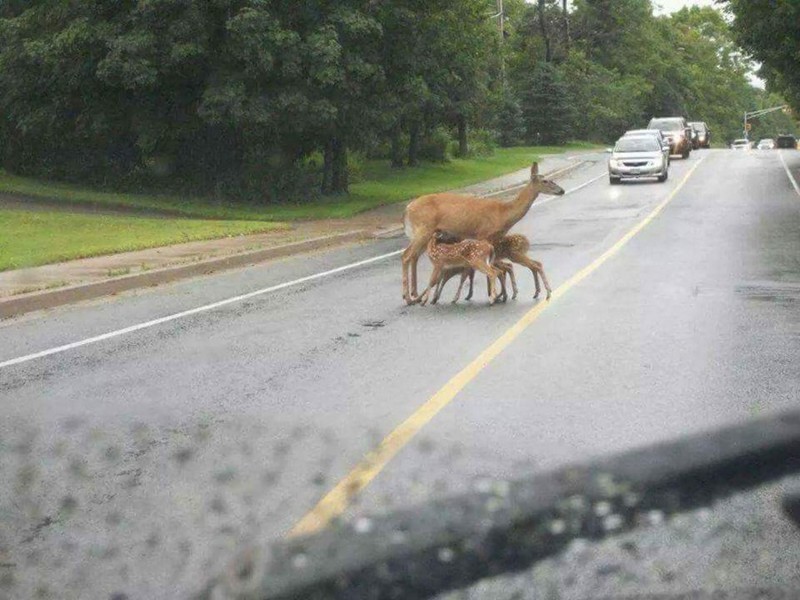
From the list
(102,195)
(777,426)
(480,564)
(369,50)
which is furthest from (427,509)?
(102,195)

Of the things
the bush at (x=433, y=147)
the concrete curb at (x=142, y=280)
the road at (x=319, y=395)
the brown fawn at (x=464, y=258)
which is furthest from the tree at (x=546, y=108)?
the brown fawn at (x=464, y=258)

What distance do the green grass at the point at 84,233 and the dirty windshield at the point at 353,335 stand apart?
213 mm

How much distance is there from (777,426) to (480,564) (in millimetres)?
420

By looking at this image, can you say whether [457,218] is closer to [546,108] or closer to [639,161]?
[639,161]

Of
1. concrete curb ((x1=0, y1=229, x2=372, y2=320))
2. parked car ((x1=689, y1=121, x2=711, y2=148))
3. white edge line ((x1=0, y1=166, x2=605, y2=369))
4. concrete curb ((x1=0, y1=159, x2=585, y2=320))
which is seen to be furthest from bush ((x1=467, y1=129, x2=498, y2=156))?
white edge line ((x1=0, y1=166, x2=605, y2=369))

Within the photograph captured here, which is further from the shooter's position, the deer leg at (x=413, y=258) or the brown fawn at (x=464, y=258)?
the deer leg at (x=413, y=258)

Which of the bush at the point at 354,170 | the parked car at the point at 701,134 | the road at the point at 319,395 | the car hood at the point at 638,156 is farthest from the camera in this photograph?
the parked car at the point at 701,134

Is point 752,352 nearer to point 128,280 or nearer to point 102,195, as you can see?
point 128,280

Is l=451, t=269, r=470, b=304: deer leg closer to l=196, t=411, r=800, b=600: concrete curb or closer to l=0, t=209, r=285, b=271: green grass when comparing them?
l=0, t=209, r=285, b=271: green grass

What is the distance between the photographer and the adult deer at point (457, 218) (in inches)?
554

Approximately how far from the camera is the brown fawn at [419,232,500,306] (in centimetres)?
1346

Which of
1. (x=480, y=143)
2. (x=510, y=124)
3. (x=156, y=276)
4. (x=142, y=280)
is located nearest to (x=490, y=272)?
(x=142, y=280)

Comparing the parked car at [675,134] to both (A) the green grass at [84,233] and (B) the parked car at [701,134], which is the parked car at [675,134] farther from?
(A) the green grass at [84,233]

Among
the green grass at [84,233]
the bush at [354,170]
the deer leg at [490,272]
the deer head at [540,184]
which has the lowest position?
the bush at [354,170]
